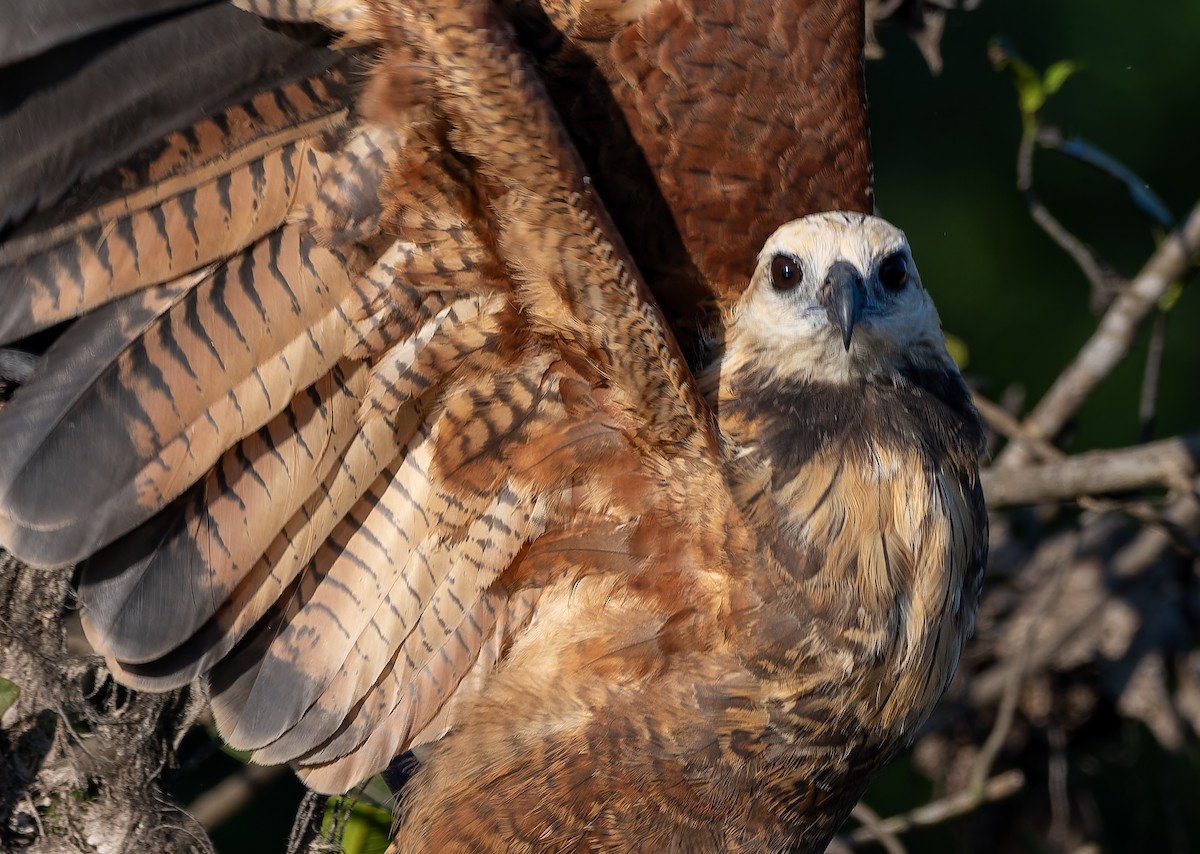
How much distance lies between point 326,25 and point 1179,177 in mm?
4053

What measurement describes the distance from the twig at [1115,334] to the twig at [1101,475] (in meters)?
0.25

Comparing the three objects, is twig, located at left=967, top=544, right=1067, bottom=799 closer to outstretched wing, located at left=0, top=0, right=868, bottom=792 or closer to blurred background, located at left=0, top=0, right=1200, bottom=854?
blurred background, located at left=0, top=0, right=1200, bottom=854

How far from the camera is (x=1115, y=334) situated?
8.84ft

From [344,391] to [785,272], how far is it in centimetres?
65

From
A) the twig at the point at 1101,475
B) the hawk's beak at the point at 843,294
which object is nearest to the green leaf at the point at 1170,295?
the twig at the point at 1101,475

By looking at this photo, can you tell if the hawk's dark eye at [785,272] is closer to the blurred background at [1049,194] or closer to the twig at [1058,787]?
the twig at [1058,787]

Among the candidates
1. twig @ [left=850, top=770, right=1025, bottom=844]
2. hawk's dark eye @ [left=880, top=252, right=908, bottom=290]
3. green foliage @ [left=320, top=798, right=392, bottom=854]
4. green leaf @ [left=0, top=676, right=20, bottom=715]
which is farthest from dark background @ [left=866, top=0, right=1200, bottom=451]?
green leaf @ [left=0, top=676, right=20, bottom=715]

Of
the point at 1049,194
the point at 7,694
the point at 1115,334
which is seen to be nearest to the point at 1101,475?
the point at 1115,334

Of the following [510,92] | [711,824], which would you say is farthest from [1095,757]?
[510,92]

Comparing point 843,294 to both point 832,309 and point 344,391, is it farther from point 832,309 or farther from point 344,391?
point 344,391

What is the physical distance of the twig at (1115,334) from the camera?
103 inches

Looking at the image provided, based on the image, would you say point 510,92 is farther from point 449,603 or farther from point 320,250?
point 449,603

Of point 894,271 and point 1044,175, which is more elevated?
point 894,271

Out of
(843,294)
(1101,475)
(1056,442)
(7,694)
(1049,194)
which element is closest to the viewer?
(7,694)
